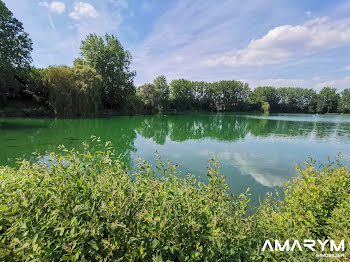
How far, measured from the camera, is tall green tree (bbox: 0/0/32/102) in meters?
22.7

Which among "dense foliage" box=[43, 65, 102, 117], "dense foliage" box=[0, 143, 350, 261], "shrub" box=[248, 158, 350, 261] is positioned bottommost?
"shrub" box=[248, 158, 350, 261]

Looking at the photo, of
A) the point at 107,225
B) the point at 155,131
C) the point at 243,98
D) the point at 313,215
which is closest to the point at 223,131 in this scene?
the point at 155,131

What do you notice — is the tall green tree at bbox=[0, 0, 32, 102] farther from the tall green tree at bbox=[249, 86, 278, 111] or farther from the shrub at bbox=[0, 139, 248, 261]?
the tall green tree at bbox=[249, 86, 278, 111]

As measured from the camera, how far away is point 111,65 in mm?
→ 44562

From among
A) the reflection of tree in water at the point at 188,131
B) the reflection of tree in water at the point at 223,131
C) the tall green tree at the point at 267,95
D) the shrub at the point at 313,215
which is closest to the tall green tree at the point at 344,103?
the tall green tree at the point at 267,95

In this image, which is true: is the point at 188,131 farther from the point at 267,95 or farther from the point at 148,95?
the point at 267,95

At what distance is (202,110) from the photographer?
85.7 metres

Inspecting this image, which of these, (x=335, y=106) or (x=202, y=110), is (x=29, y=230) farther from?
(x=335, y=106)

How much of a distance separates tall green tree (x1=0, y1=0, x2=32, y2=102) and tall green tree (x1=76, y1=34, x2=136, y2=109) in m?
16.6

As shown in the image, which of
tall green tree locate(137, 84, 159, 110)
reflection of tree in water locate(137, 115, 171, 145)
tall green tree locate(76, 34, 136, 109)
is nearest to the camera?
reflection of tree in water locate(137, 115, 171, 145)

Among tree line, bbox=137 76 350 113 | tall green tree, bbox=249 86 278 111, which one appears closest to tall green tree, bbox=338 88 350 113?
tree line, bbox=137 76 350 113

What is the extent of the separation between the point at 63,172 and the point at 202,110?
8576 centimetres

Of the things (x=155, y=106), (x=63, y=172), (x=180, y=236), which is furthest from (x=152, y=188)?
(x=155, y=106)

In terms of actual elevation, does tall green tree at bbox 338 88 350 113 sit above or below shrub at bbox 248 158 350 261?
above
